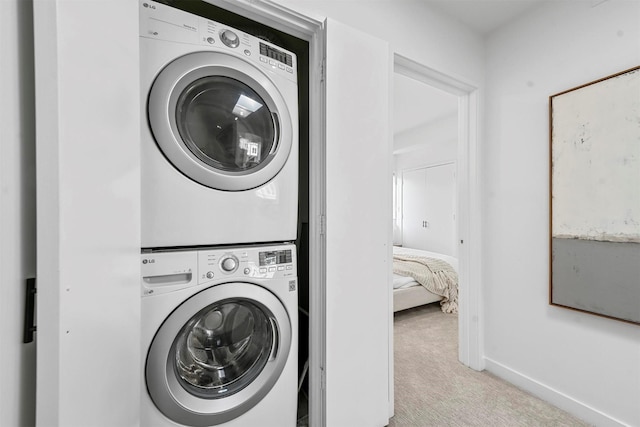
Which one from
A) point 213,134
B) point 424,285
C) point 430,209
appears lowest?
point 424,285

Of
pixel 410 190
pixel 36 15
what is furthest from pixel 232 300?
pixel 410 190

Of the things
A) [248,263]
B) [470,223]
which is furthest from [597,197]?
[248,263]

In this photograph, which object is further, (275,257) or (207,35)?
(275,257)

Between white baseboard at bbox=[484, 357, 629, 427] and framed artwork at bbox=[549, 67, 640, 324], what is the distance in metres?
0.54

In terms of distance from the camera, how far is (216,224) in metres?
1.06

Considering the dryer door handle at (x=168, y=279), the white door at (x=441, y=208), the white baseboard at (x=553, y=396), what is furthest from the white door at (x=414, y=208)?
the dryer door handle at (x=168, y=279)

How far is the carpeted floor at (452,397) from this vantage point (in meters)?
1.53

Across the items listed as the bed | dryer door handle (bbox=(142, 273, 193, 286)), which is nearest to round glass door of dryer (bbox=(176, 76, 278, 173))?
dryer door handle (bbox=(142, 273, 193, 286))

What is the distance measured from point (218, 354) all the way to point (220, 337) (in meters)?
0.07

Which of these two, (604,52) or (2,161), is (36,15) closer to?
(2,161)

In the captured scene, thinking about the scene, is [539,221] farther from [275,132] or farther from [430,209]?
[430,209]

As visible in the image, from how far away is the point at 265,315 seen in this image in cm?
117

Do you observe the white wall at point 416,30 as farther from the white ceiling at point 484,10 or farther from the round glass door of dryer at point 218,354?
the round glass door of dryer at point 218,354

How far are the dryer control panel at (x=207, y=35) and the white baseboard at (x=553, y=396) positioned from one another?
231 centimetres
